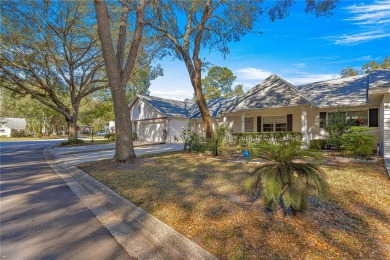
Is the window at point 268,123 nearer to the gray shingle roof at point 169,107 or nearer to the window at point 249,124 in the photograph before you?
the window at point 249,124

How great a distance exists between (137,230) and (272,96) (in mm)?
12706

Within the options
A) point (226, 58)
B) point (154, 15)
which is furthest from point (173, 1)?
point (226, 58)

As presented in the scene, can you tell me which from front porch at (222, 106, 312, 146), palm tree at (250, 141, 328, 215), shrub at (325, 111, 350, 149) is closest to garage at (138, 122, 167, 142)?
front porch at (222, 106, 312, 146)

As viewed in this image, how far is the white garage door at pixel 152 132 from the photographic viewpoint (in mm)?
21734

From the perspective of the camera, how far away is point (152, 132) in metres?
22.9

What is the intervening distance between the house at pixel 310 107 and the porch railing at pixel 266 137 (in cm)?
54

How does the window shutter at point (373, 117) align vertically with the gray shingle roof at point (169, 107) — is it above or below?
below

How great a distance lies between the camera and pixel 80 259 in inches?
96.5

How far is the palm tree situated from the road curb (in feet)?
3.92

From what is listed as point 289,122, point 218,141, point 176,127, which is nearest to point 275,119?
point 289,122

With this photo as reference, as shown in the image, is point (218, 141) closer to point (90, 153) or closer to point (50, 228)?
point (50, 228)

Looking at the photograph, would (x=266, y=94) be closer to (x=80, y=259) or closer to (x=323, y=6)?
(x=323, y=6)

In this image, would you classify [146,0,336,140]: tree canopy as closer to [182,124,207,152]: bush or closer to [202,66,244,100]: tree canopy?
[182,124,207,152]: bush

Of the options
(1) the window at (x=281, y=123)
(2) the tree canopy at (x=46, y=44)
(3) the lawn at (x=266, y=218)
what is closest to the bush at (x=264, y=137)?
(1) the window at (x=281, y=123)
